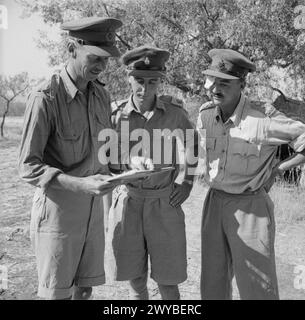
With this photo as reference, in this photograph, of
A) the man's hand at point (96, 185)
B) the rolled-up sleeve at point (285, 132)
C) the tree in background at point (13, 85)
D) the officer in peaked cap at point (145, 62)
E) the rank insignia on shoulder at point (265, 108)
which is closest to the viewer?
the man's hand at point (96, 185)

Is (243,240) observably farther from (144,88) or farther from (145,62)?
(145,62)

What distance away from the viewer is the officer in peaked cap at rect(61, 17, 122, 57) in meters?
2.46

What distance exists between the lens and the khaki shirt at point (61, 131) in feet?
7.72

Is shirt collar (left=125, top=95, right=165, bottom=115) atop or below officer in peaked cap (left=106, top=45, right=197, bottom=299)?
atop

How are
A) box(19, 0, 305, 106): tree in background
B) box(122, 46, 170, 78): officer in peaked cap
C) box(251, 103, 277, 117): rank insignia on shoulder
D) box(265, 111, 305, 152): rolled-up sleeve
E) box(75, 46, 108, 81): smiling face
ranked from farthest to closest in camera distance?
box(19, 0, 305, 106): tree in background → box(122, 46, 170, 78): officer in peaked cap → box(251, 103, 277, 117): rank insignia on shoulder → box(265, 111, 305, 152): rolled-up sleeve → box(75, 46, 108, 81): smiling face

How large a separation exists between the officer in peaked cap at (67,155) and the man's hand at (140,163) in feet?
0.89

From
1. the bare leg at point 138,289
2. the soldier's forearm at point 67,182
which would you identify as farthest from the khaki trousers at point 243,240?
the soldier's forearm at point 67,182

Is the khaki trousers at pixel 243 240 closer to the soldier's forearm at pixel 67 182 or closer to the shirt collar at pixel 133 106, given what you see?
the shirt collar at pixel 133 106

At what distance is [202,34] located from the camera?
348 inches

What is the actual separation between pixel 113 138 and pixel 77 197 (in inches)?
20.2

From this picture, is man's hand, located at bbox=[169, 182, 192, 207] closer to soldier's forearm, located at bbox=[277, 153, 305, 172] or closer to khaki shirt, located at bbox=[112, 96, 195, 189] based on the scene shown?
khaki shirt, located at bbox=[112, 96, 195, 189]

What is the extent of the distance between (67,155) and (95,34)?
2.26 ft

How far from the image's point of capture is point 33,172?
2.36 m

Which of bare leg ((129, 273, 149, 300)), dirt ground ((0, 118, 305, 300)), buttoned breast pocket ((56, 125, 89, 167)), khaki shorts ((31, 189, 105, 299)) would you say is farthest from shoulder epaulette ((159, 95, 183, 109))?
dirt ground ((0, 118, 305, 300))
